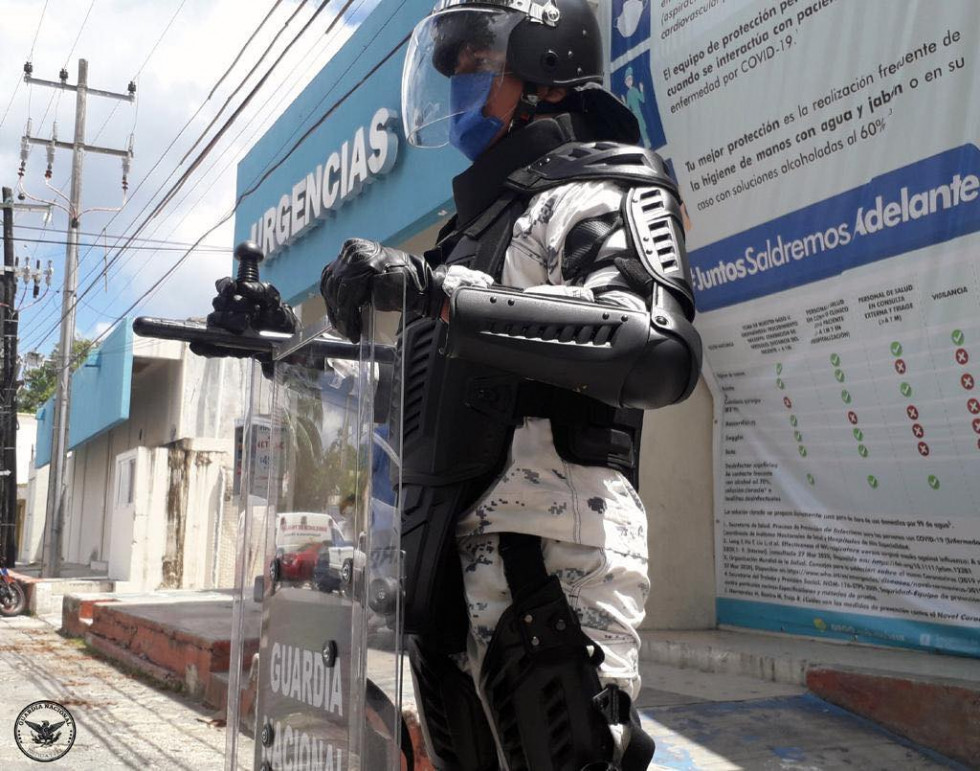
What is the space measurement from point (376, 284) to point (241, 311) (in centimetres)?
70

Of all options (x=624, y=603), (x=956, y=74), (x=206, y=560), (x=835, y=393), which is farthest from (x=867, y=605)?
(x=206, y=560)

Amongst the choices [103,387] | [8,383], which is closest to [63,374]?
[103,387]

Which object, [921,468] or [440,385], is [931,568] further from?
[440,385]

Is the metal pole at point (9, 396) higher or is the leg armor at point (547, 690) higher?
the metal pole at point (9, 396)

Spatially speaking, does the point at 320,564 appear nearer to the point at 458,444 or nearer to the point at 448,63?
the point at 458,444

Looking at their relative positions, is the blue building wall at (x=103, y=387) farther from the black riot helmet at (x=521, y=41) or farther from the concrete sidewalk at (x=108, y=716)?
the black riot helmet at (x=521, y=41)

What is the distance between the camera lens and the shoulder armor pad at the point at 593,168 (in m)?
1.66

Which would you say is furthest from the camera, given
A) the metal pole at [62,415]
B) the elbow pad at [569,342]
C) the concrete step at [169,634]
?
the metal pole at [62,415]

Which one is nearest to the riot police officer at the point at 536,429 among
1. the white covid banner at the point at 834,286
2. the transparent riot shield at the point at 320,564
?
the transparent riot shield at the point at 320,564

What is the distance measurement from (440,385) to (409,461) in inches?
5.7

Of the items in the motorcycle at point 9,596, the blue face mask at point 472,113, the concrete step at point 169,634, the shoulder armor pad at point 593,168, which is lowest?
the motorcycle at point 9,596

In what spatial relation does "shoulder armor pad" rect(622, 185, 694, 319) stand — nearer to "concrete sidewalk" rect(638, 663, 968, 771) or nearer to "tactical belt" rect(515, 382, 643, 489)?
"tactical belt" rect(515, 382, 643, 489)

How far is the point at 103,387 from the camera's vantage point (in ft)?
56.9

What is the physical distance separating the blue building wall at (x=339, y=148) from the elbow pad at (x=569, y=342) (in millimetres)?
4559
